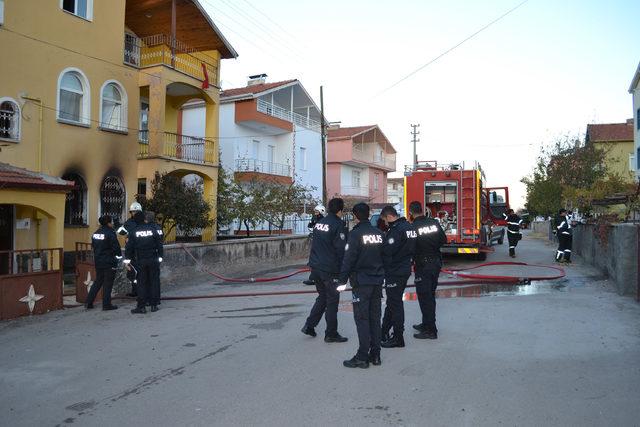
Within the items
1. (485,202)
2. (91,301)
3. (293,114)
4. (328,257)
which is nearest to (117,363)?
(328,257)

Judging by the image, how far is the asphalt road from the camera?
4.36 m

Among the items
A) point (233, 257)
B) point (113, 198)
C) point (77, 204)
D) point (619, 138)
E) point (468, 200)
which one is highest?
point (619, 138)

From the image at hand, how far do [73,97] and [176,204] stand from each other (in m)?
4.48

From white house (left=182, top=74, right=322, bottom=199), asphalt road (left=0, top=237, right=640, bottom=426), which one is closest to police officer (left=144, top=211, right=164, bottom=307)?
asphalt road (left=0, top=237, right=640, bottom=426)

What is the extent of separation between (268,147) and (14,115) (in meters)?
18.0

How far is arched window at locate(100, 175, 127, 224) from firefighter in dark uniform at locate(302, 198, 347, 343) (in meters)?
12.7

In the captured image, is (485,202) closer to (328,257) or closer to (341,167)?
(328,257)

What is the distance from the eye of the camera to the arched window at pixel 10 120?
14.0 m

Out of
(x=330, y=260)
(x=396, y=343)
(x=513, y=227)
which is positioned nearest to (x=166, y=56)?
(x=513, y=227)

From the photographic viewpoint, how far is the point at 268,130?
3081 centimetres

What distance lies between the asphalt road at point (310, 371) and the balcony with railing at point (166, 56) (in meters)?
12.4

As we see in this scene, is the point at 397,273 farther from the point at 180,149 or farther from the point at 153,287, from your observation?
the point at 180,149

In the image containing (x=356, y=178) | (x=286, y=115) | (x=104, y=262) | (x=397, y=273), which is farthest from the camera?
(x=356, y=178)

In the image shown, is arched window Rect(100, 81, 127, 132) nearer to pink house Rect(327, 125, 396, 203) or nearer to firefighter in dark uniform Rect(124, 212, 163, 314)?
firefighter in dark uniform Rect(124, 212, 163, 314)
